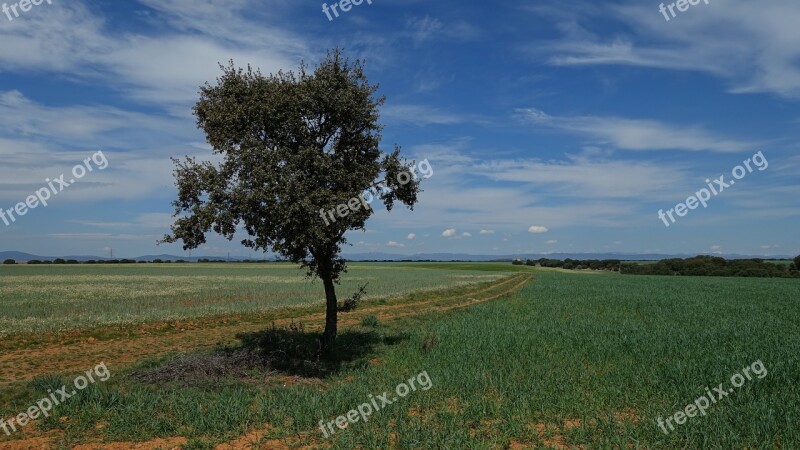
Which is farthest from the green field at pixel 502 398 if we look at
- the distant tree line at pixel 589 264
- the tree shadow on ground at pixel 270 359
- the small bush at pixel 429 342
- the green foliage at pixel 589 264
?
the green foliage at pixel 589 264

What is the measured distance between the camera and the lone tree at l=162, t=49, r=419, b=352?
Result: 45.5 feet

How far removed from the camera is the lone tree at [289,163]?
45.5 ft

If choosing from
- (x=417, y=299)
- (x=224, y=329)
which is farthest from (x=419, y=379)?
(x=417, y=299)

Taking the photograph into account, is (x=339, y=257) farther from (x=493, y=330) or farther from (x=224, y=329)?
(x=224, y=329)

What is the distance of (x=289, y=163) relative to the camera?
14.3m

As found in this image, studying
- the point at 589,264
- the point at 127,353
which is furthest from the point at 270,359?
the point at 589,264

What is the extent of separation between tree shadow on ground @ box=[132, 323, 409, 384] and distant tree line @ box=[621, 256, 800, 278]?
114 metres

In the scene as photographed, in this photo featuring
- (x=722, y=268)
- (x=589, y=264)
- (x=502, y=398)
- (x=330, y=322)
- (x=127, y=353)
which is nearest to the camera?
(x=502, y=398)

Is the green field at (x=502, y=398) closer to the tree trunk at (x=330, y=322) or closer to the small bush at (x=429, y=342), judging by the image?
the small bush at (x=429, y=342)

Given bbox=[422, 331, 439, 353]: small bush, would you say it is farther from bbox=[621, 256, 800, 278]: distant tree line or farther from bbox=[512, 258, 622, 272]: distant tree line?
bbox=[512, 258, 622, 272]: distant tree line

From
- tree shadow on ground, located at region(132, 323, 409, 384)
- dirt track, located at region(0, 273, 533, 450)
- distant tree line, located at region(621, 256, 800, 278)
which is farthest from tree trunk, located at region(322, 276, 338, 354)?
distant tree line, located at region(621, 256, 800, 278)

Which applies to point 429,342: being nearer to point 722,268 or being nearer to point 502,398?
point 502,398

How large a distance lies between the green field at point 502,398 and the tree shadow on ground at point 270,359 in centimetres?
38

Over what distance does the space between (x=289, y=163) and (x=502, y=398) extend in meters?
8.88
